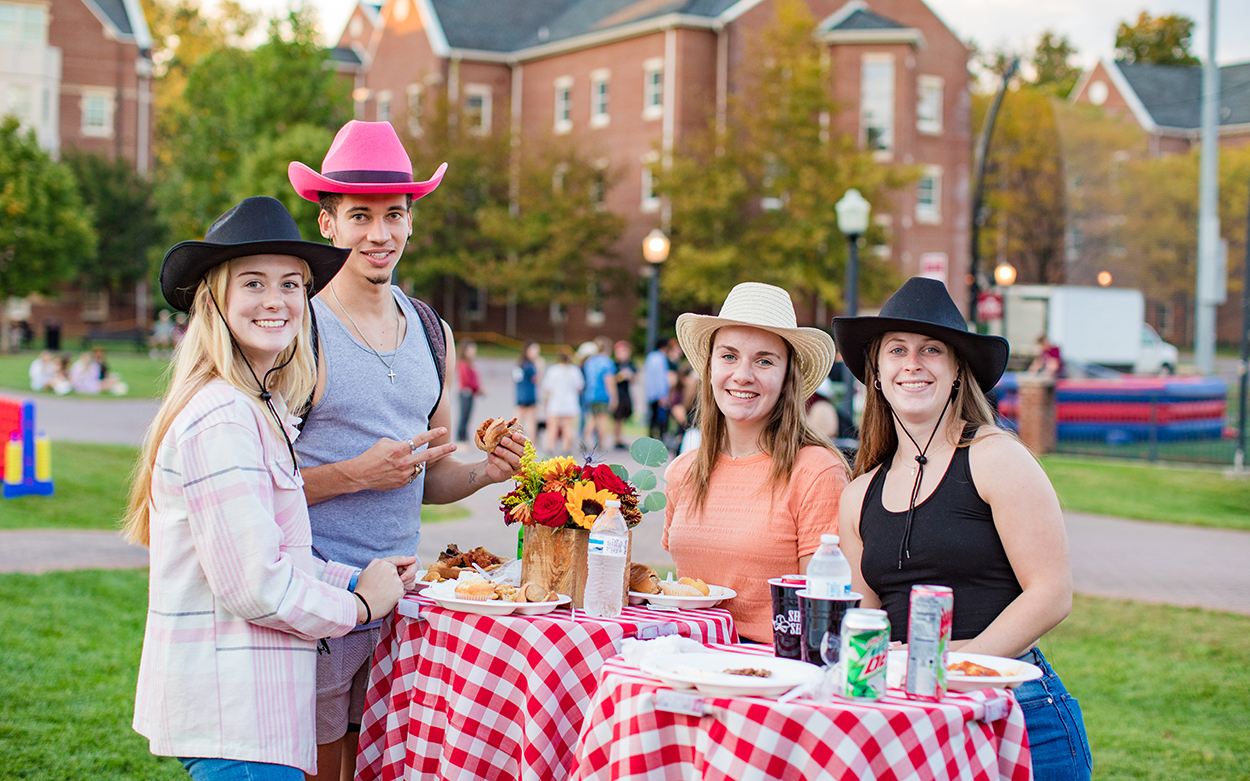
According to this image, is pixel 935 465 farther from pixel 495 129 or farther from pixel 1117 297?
pixel 495 129

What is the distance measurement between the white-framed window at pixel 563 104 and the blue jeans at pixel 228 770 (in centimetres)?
4436

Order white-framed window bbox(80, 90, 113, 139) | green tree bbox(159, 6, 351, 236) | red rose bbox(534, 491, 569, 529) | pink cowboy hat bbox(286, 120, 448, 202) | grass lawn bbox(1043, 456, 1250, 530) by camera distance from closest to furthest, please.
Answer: red rose bbox(534, 491, 569, 529)
pink cowboy hat bbox(286, 120, 448, 202)
grass lawn bbox(1043, 456, 1250, 530)
green tree bbox(159, 6, 351, 236)
white-framed window bbox(80, 90, 113, 139)

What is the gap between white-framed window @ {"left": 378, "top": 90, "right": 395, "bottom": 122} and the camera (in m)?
51.4

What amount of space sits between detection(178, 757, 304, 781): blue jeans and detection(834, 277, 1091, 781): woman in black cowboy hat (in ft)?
5.91

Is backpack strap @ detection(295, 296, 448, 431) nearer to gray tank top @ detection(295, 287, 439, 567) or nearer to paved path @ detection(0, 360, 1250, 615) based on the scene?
gray tank top @ detection(295, 287, 439, 567)

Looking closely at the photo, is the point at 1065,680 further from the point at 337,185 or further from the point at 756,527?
the point at 337,185

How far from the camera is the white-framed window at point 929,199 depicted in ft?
144

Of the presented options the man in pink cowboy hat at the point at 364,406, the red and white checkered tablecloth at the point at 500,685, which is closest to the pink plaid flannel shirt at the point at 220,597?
the red and white checkered tablecloth at the point at 500,685

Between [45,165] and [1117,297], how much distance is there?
37854 millimetres

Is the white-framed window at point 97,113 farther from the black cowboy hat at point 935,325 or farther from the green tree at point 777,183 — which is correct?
the black cowboy hat at point 935,325

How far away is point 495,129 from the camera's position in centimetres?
4462

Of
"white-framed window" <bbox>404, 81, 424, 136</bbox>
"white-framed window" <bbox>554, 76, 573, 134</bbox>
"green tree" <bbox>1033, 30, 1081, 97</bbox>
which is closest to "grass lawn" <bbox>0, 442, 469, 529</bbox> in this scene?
"white-framed window" <bbox>404, 81, 424, 136</bbox>

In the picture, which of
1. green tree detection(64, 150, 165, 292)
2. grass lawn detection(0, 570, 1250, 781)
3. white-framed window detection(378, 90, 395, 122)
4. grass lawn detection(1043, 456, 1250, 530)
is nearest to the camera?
grass lawn detection(0, 570, 1250, 781)

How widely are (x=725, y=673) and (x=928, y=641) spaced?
483 mm
